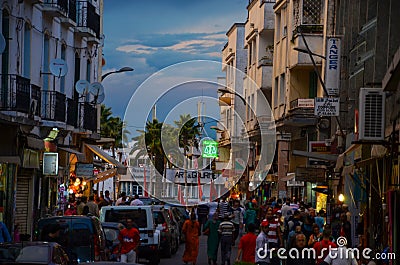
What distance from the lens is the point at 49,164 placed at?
113 feet

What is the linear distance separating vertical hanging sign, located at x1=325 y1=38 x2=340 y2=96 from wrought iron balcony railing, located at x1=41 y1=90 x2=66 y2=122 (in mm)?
10356

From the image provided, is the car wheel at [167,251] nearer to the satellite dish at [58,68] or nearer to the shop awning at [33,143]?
the shop awning at [33,143]

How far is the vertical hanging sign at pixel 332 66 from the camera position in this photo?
37688 mm

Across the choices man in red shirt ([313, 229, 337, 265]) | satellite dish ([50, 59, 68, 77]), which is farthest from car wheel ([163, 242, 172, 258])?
man in red shirt ([313, 229, 337, 265])

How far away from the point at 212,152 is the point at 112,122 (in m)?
32.7

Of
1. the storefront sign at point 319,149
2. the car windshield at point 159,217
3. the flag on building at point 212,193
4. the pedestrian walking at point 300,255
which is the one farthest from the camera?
the flag on building at point 212,193

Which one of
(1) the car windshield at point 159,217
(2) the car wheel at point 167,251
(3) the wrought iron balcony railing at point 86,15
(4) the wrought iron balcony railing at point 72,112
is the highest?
(3) the wrought iron balcony railing at point 86,15

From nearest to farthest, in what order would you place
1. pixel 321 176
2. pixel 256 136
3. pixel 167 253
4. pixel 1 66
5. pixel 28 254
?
pixel 28 254 → pixel 1 66 → pixel 167 253 → pixel 321 176 → pixel 256 136

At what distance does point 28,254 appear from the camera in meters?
16.7

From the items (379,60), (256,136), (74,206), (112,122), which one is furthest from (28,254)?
(112,122)

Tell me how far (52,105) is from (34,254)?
782 inches

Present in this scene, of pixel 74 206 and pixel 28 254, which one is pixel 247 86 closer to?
pixel 74 206

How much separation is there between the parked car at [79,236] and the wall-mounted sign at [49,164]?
11.7 m

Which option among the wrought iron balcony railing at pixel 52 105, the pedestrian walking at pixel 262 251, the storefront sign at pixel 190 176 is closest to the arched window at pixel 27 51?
the wrought iron balcony railing at pixel 52 105
